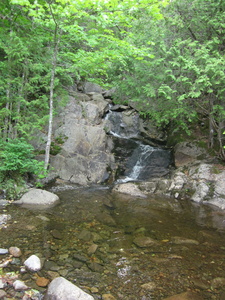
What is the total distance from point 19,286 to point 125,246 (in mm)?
2622

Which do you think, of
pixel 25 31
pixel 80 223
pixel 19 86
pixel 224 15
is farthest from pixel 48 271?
pixel 25 31

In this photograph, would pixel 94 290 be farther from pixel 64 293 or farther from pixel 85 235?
pixel 85 235

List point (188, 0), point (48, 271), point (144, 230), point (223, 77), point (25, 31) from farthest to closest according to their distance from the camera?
point (25, 31) < point (188, 0) < point (223, 77) < point (144, 230) < point (48, 271)

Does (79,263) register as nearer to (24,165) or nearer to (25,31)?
(24,165)

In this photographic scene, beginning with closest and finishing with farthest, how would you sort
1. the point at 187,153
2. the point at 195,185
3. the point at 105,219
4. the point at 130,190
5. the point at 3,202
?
the point at 105,219
the point at 3,202
the point at 130,190
the point at 195,185
the point at 187,153

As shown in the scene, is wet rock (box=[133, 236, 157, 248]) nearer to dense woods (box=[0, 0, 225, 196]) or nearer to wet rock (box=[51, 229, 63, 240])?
wet rock (box=[51, 229, 63, 240])

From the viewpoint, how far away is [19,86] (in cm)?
940

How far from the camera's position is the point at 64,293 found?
3037 mm

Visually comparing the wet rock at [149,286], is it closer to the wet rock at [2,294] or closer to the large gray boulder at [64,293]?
the large gray boulder at [64,293]

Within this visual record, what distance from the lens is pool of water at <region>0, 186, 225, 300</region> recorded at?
377cm

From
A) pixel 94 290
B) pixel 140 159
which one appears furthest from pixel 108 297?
pixel 140 159

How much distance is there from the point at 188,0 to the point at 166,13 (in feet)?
3.41

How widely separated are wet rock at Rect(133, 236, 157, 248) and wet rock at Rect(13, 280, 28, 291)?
285 cm

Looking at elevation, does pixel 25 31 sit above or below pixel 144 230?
above
